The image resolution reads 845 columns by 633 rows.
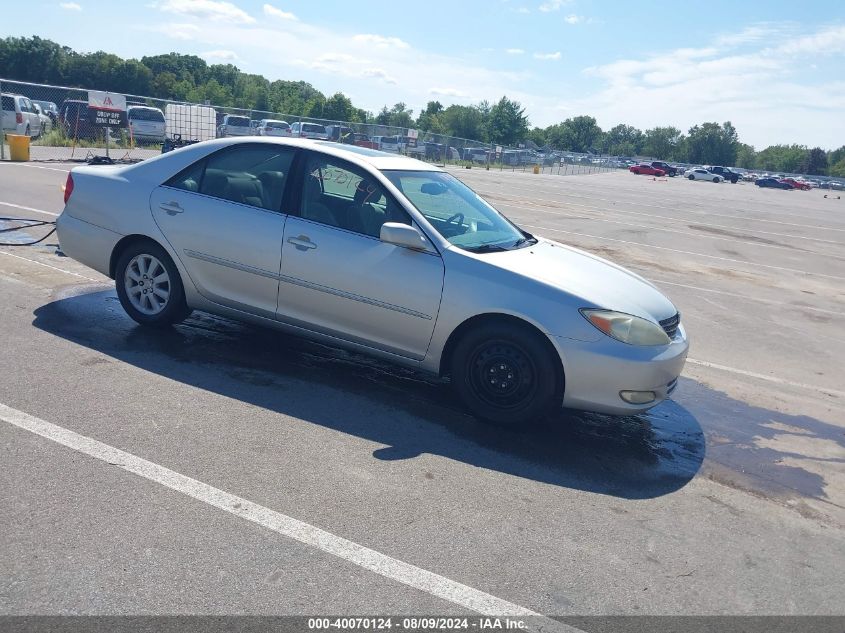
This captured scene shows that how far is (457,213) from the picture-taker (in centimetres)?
564

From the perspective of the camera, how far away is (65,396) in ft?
15.1

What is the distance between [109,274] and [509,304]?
3458mm

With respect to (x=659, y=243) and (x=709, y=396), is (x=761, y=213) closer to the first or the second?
(x=659, y=243)

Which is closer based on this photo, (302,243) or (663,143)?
(302,243)

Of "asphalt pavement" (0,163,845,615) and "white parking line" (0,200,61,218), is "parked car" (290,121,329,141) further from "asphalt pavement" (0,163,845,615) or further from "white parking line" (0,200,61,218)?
"asphalt pavement" (0,163,845,615)

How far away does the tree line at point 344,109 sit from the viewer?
3300 inches

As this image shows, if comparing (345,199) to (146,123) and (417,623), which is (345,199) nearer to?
(417,623)

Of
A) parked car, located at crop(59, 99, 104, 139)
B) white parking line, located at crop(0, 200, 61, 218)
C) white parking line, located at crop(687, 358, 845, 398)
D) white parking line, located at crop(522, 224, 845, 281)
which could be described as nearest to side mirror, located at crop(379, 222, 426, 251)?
white parking line, located at crop(687, 358, 845, 398)

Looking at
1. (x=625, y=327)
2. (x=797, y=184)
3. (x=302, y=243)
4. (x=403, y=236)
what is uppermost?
(x=797, y=184)

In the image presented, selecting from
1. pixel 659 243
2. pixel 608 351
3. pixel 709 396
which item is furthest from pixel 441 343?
pixel 659 243

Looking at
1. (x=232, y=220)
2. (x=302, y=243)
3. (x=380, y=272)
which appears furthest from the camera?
(x=232, y=220)

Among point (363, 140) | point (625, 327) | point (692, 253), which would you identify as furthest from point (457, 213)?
point (363, 140)

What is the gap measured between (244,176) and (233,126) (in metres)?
24.7

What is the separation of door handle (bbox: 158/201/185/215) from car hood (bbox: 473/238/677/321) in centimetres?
241
